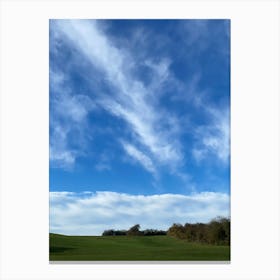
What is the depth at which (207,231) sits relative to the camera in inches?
192

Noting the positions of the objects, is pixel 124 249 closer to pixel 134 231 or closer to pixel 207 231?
pixel 134 231

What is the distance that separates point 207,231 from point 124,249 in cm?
105

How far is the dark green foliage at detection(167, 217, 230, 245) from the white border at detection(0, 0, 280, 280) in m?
0.11

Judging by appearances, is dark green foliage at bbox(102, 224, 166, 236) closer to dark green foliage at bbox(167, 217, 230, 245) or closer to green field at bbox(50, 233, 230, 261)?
green field at bbox(50, 233, 230, 261)

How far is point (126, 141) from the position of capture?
493cm

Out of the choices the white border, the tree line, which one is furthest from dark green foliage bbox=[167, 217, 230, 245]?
the white border

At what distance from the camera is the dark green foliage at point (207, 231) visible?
482 cm
